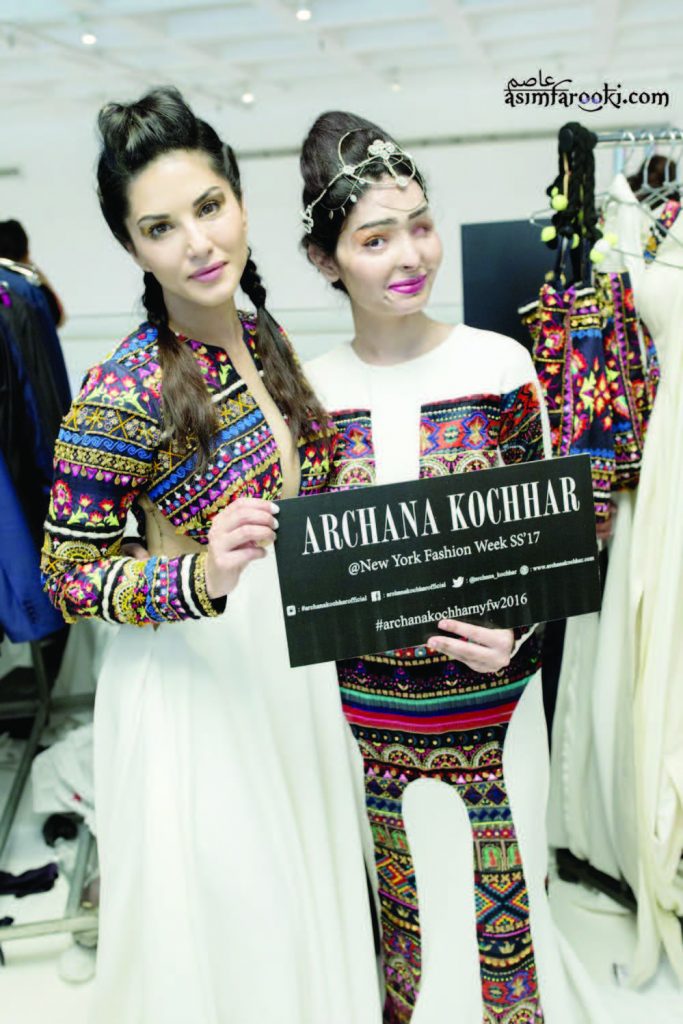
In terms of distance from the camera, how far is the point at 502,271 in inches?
75.7

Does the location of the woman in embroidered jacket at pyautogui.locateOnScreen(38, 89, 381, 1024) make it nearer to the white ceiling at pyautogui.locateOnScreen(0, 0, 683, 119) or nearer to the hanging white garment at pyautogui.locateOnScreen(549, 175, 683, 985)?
the hanging white garment at pyautogui.locateOnScreen(549, 175, 683, 985)

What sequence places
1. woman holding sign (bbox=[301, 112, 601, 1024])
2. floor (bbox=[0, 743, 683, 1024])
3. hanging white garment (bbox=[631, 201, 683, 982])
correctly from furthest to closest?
floor (bbox=[0, 743, 683, 1024])
hanging white garment (bbox=[631, 201, 683, 982])
woman holding sign (bbox=[301, 112, 601, 1024])

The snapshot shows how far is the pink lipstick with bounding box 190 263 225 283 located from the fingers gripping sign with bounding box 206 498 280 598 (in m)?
0.30

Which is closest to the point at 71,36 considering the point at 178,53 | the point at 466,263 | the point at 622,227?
the point at 178,53

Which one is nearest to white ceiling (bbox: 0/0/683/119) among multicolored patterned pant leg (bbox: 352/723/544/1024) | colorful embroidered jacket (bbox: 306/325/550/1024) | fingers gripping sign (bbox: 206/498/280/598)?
colorful embroidered jacket (bbox: 306/325/550/1024)

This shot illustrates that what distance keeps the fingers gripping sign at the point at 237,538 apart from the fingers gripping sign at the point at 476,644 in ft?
0.82

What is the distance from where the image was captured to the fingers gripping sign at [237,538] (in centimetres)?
96

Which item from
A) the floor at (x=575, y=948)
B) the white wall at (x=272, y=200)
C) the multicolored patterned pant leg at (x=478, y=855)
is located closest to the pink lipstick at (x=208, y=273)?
the multicolored patterned pant leg at (x=478, y=855)

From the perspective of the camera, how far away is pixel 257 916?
1167 millimetres

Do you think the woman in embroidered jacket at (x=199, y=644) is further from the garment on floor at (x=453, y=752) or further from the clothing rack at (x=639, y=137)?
the clothing rack at (x=639, y=137)

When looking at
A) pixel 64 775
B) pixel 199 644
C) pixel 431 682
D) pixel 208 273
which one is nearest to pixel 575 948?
pixel 431 682

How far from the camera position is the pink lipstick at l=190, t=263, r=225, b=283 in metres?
1.07

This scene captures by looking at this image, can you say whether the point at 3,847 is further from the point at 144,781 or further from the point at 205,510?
the point at 205,510

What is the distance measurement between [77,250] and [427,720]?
373 cm
